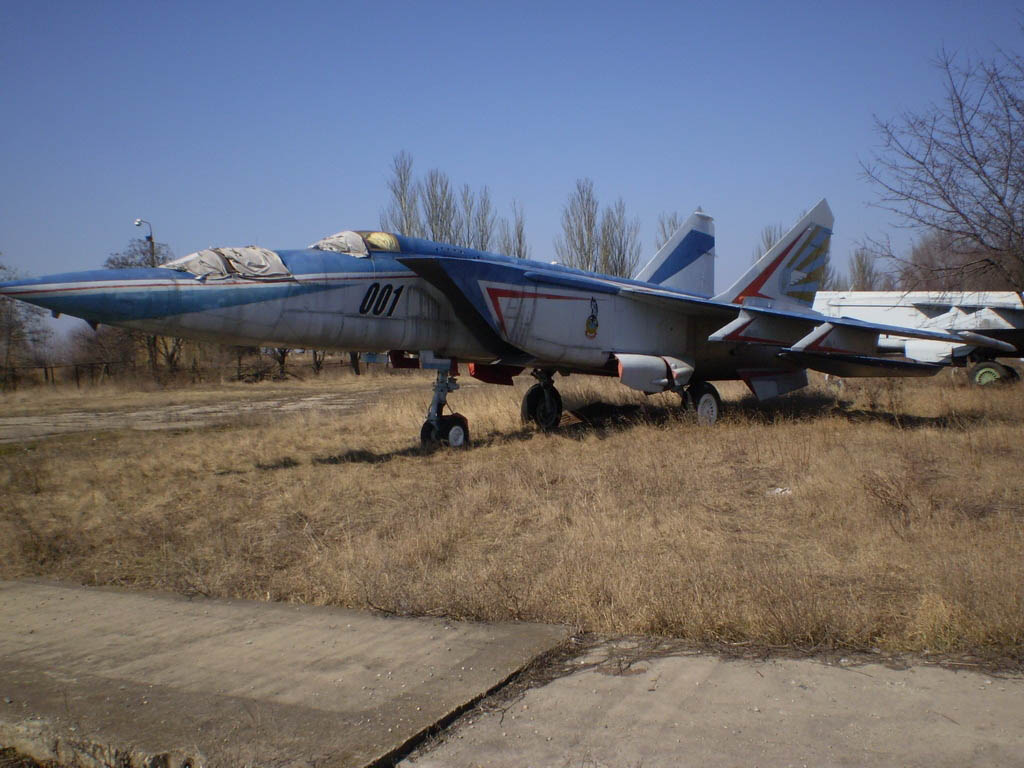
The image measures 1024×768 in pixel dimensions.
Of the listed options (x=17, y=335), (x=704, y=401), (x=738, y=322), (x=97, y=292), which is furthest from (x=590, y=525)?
(x=17, y=335)

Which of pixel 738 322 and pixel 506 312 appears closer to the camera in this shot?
pixel 506 312

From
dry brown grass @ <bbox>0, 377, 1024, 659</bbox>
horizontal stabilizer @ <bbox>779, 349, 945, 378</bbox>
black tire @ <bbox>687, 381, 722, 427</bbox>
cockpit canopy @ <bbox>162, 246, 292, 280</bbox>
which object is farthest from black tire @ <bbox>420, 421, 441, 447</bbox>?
horizontal stabilizer @ <bbox>779, 349, 945, 378</bbox>

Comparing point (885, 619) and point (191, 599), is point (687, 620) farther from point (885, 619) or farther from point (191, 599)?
point (191, 599)

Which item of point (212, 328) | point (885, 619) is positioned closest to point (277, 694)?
point (885, 619)

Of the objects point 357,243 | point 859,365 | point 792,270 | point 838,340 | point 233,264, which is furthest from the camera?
point 792,270

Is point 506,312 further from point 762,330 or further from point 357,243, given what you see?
point 762,330

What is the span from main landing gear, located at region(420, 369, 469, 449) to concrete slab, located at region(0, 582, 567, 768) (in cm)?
676

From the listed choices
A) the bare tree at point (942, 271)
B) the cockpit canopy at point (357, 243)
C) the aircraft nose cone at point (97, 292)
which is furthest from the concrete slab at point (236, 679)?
the bare tree at point (942, 271)

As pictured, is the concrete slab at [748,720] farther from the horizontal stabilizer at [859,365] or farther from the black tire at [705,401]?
the horizontal stabilizer at [859,365]

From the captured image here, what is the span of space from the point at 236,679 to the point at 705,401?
12.0 meters

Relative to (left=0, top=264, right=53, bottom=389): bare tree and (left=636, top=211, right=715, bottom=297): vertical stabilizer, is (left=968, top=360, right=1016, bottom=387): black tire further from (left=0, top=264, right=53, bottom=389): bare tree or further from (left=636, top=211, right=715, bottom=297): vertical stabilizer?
(left=0, top=264, right=53, bottom=389): bare tree

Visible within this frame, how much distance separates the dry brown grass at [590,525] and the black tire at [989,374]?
972 centimetres

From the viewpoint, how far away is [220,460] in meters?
11.4

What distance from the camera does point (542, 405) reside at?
49.4ft
